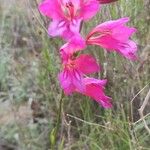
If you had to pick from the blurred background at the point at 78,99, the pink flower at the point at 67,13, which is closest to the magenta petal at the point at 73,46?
the pink flower at the point at 67,13

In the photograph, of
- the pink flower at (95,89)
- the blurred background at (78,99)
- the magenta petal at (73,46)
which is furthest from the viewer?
the blurred background at (78,99)

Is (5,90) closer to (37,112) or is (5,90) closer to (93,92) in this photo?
(37,112)

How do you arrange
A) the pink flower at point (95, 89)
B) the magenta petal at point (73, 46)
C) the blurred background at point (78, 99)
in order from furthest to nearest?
the blurred background at point (78, 99)
the pink flower at point (95, 89)
the magenta petal at point (73, 46)

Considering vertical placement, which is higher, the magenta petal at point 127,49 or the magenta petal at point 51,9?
the magenta petal at point 51,9

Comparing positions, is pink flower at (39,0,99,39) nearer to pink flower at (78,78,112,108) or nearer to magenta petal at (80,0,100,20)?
magenta petal at (80,0,100,20)

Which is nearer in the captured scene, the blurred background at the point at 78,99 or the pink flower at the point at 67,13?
the pink flower at the point at 67,13

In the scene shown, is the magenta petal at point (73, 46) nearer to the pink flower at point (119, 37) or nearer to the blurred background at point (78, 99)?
the pink flower at point (119, 37)

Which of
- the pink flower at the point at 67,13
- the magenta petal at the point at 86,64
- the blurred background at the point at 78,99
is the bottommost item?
the blurred background at the point at 78,99

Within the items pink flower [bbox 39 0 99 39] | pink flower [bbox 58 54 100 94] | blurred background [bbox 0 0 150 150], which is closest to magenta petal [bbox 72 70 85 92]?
pink flower [bbox 58 54 100 94]

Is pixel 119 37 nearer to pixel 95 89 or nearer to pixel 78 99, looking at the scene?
pixel 95 89
